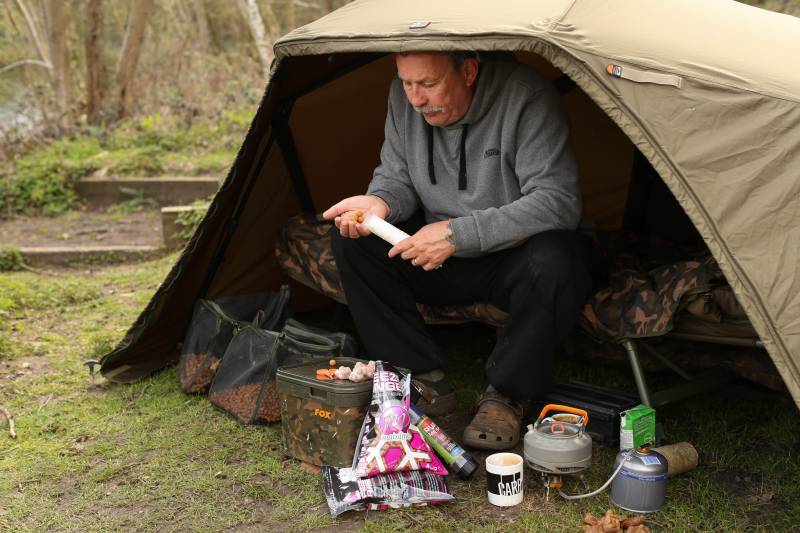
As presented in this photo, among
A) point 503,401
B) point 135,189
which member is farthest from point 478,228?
point 135,189

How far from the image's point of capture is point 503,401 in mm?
2922

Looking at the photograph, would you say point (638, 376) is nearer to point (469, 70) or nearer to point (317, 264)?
point (469, 70)

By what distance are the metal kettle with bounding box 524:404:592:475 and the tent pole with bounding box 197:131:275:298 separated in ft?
5.52

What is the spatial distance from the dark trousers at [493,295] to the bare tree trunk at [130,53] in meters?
6.97

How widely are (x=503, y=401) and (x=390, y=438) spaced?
0.50 metres

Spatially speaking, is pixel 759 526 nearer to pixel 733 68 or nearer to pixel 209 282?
pixel 733 68

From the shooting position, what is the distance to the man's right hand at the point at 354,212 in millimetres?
3041

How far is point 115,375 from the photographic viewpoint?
3670mm

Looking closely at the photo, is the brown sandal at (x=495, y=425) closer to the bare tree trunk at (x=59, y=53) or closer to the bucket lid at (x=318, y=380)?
the bucket lid at (x=318, y=380)

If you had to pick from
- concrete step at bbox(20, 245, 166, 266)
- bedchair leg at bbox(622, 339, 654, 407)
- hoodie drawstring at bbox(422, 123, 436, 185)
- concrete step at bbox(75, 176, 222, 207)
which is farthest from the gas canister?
concrete step at bbox(75, 176, 222, 207)

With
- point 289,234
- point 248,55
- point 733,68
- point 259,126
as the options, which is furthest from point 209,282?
point 248,55

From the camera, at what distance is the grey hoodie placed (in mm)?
2848

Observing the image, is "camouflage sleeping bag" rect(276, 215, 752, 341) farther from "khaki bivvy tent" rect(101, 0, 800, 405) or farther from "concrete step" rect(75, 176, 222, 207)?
"concrete step" rect(75, 176, 222, 207)

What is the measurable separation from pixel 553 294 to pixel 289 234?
146cm
